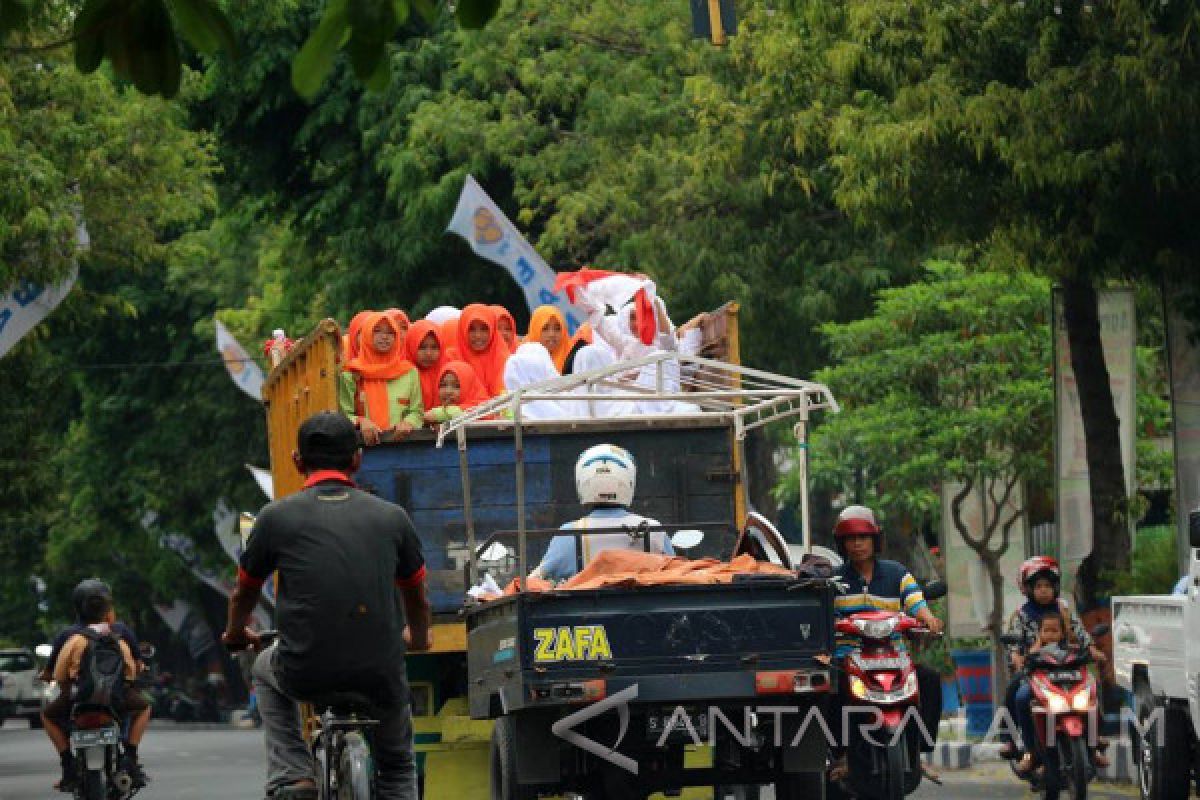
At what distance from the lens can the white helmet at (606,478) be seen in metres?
12.9

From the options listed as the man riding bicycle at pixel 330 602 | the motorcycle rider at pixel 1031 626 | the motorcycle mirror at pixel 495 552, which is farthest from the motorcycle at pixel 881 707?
the man riding bicycle at pixel 330 602

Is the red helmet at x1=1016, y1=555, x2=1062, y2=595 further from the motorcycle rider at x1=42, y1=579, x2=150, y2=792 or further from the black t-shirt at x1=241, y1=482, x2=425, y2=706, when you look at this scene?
the black t-shirt at x1=241, y1=482, x2=425, y2=706

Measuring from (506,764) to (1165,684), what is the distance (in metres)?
4.05

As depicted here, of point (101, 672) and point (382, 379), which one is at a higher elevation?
point (382, 379)

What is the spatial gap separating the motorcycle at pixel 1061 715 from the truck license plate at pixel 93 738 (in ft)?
20.1

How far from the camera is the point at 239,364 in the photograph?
127ft

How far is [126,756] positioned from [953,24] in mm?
7437

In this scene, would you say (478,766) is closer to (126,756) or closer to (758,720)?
(758,720)

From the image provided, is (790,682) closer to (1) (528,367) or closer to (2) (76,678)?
(1) (528,367)

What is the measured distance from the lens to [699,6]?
21.6 m

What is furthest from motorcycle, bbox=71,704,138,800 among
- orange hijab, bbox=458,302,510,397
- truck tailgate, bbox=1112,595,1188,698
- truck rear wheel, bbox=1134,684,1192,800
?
truck rear wheel, bbox=1134,684,1192,800

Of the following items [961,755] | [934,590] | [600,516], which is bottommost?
[961,755]

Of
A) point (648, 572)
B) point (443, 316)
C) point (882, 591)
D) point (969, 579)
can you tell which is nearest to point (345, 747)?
point (648, 572)

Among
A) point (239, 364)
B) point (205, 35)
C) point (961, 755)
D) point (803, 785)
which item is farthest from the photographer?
point (239, 364)
